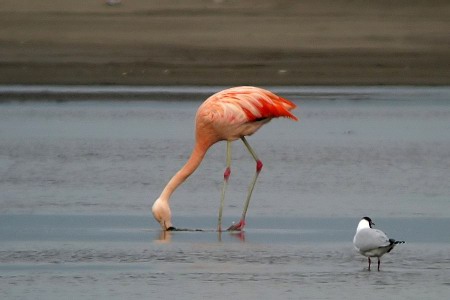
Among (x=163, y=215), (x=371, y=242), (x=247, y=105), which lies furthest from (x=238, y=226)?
(x=371, y=242)

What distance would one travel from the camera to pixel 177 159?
14906 mm

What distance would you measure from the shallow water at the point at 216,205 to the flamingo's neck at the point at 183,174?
0.95 ft

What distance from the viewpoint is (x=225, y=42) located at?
26203 mm

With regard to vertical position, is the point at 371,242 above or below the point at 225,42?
below

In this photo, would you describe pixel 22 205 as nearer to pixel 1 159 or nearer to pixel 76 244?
pixel 76 244

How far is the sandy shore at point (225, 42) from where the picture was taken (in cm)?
2391

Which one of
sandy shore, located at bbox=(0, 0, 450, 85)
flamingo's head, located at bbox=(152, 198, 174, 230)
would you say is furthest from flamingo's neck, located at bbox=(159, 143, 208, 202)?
sandy shore, located at bbox=(0, 0, 450, 85)

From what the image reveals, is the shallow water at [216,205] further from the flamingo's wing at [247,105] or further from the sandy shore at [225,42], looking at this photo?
the sandy shore at [225,42]

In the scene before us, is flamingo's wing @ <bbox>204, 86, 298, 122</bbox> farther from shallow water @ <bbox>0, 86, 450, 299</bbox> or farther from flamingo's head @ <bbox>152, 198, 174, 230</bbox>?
flamingo's head @ <bbox>152, 198, 174, 230</bbox>

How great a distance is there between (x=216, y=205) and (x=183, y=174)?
0.70 metres

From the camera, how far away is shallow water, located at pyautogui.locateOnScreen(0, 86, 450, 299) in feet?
29.7

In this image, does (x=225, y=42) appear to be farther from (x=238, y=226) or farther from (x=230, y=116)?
(x=238, y=226)

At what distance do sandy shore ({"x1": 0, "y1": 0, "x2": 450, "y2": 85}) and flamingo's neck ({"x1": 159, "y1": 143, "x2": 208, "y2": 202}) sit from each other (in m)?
11.4

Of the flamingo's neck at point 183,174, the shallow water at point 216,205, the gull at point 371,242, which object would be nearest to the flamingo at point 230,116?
the flamingo's neck at point 183,174
